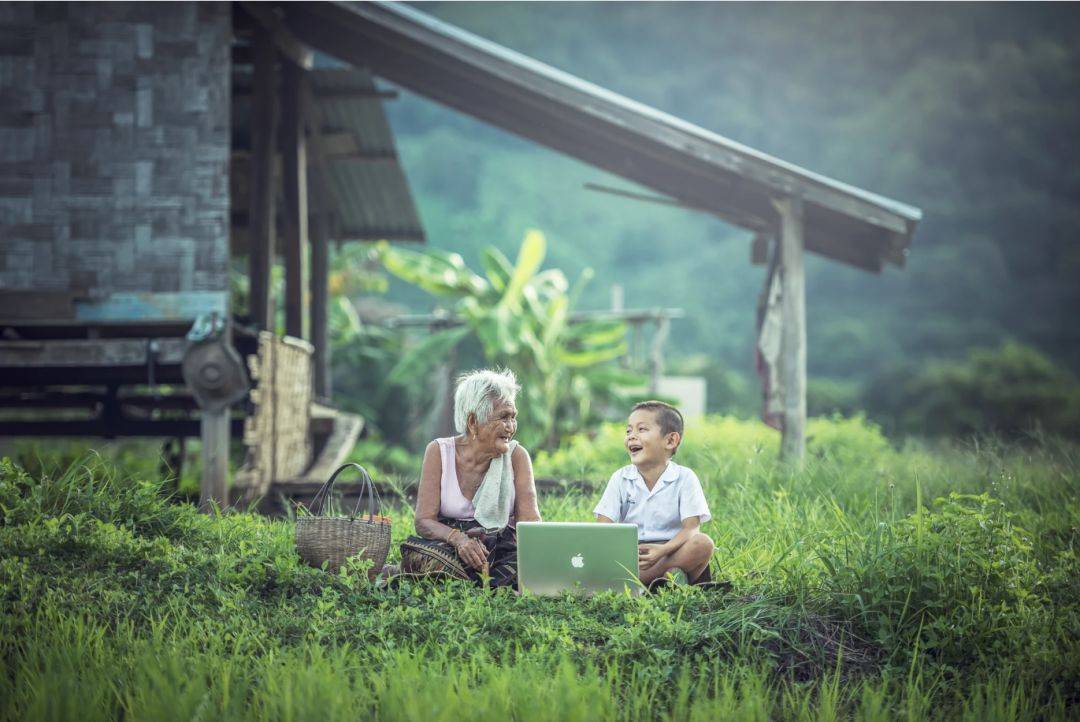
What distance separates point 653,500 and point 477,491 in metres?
0.90

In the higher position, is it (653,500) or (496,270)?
(496,270)

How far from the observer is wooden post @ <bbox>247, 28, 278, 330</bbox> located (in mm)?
10375

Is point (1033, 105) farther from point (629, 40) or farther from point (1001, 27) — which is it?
point (629, 40)

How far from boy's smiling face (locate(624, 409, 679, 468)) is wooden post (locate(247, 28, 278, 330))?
5.87 metres

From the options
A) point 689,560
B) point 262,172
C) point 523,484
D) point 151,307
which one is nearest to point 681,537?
point 689,560

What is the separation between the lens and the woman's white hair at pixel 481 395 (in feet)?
17.8

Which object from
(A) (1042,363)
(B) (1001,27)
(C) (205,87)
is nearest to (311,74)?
(C) (205,87)

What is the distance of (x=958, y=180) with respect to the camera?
154 feet

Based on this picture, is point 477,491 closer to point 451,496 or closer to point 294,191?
point 451,496

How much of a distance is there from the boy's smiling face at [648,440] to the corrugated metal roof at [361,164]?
26.0ft

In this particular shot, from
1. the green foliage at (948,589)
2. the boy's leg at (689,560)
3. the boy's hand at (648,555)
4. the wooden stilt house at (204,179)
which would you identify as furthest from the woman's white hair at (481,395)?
the wooden stilt house at (204,179)

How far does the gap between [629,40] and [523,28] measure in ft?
22.6

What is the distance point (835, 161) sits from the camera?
4975cm

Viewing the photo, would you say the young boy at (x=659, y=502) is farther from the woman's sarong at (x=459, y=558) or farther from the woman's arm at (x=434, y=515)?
the woman's arm at (x=434, y=515)
